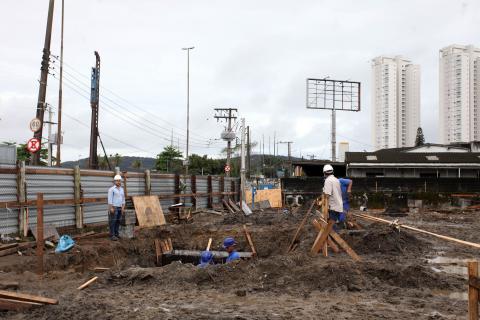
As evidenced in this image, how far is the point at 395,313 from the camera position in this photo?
519 cm

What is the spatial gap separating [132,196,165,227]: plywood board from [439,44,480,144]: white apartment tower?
168ft

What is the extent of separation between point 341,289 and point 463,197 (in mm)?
22728

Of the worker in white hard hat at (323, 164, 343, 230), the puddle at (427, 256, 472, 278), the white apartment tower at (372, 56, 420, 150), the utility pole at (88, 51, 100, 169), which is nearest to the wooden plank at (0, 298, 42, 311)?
→ the worker in white hard hat at (323, 164, 343, 230)

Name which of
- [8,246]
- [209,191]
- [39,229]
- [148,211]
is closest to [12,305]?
[39,229]

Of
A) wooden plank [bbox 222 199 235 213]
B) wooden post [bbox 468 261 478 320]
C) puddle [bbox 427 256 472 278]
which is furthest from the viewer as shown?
wooden plank [bbox 222 199 235 213]

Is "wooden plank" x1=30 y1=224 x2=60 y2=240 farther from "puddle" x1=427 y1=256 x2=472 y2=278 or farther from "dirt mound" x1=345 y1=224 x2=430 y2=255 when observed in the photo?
"puddle" x1=427 y1=256 x2=472 y2=278

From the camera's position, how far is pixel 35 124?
16938 millimetres

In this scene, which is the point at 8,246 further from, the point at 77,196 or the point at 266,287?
the point at 266,287

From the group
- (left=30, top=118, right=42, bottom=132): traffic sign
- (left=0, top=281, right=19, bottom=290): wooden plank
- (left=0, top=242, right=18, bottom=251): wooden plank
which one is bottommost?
(left=0, top=281, right=19, bottom=290): wooden plank

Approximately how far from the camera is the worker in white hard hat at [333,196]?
9797mm

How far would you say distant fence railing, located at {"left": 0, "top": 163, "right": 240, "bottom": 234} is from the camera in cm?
1026

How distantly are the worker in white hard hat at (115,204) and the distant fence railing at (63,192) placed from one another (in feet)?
3.96

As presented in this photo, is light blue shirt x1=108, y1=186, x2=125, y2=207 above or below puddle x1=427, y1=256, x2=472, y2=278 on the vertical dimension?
above

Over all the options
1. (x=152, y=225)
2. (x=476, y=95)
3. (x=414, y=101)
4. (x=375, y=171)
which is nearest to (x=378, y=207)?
(x=375, y=171)
